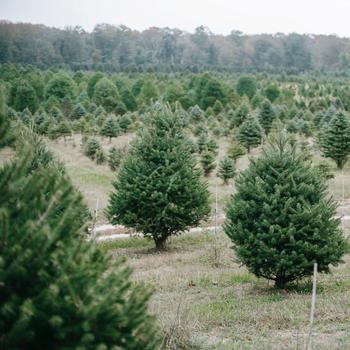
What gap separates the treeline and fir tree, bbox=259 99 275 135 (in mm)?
52458

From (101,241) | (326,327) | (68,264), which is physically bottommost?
(101,241)

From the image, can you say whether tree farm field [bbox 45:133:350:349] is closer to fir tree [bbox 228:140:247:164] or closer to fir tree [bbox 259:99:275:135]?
fir tree [bbox 228:140:247:164]

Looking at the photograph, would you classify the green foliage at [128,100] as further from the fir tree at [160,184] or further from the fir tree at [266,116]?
the fir tree at [160,184]

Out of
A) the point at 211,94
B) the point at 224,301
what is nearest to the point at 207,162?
the point at 224,301

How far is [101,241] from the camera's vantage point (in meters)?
21.3

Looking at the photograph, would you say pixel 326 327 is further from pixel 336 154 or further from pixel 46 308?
pixel 336 154

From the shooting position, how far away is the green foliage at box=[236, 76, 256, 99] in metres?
64.9

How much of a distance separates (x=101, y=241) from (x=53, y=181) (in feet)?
57.7

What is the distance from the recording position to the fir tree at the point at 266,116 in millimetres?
45844

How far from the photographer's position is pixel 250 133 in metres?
39.3

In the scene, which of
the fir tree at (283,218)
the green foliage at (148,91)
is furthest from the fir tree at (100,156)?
the fir tree at (283,218)

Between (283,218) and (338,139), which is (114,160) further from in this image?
(283,218)

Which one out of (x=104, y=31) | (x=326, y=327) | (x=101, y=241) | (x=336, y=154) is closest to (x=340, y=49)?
(x=104, y=31)

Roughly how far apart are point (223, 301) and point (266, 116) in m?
35.9
